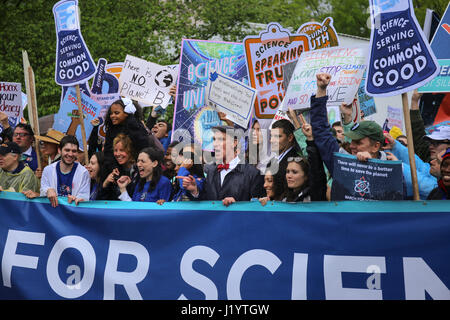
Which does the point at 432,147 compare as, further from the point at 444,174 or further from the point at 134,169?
the point at 134,169

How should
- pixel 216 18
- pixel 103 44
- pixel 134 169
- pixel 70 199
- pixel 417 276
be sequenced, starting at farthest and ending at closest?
pixel 216 18 < pixel 103 44 < pixel 134 169 < pixel 70 199 < pixel 417 276

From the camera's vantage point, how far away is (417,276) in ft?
15.3

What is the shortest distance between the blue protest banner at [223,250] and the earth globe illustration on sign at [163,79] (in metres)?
3.18

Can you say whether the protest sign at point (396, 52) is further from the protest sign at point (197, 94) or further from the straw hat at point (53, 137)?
the straw hat at point (53, 137)

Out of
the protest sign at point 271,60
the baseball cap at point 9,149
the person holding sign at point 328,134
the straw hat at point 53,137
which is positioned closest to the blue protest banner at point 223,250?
the person holding sign at point 328,134

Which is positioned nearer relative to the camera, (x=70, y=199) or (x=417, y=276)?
(x=417, y=276)

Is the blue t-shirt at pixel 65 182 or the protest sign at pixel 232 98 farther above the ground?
the protest sign at pixel 232 98

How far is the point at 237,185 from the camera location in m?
5.71

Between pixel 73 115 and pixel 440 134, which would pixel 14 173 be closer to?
pixel 73 115

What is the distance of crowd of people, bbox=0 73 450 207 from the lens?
17.3 feet

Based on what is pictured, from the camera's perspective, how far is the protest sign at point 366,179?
471 centimetres

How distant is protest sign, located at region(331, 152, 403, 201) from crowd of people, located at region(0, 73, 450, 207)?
10cm

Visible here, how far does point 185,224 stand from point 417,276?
197 centimetres

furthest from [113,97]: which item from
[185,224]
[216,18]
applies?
[216,18]
